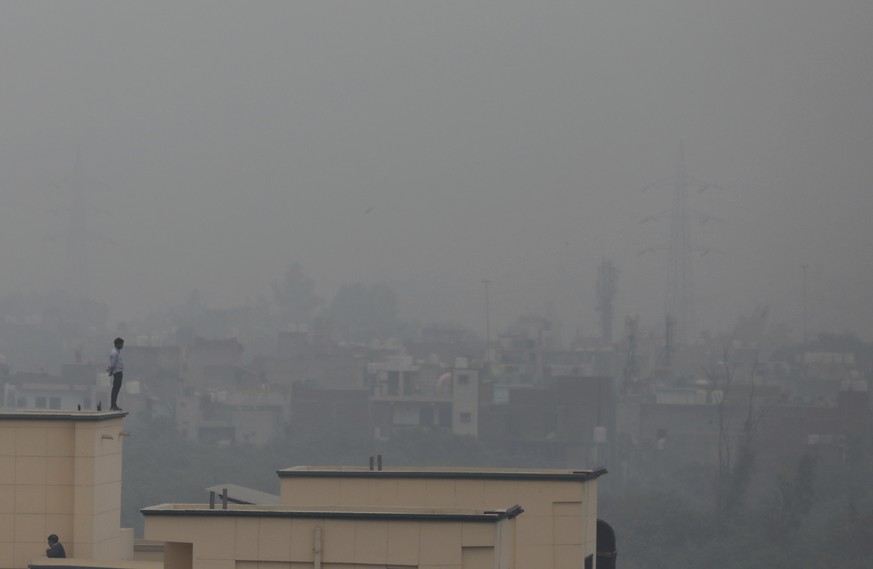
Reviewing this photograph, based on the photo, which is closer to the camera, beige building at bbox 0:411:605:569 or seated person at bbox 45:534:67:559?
seated person at bbox 45:534:67:559

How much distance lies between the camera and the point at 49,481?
1003 inches

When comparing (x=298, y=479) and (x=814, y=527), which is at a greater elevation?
(x=298, y=479)

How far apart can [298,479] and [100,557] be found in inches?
139

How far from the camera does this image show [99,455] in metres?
25.6

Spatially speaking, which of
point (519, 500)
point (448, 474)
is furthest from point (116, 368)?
point (519, 500)

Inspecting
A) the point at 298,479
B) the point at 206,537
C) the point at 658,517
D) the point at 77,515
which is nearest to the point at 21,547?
the point at 77,515

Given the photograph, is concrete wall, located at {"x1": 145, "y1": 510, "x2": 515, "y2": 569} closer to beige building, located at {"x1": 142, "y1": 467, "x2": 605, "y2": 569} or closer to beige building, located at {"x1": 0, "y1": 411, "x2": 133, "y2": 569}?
beige building, located at {"x1": 142, "y1": 467, "x2": 605, "y2": 569}

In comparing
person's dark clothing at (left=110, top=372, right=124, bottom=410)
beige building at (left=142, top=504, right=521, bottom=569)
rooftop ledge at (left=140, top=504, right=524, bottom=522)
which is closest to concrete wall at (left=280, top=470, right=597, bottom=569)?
person's dark clothing at (left=110, top=372, right=124, bottom=410)

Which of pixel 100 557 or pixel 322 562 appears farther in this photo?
pixel 100 557

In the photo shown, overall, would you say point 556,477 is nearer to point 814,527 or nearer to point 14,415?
point 14,415

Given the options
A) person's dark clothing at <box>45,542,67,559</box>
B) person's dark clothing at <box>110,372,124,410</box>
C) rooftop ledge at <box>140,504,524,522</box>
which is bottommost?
person's dark clothing at <box>45,542,67,559</box>

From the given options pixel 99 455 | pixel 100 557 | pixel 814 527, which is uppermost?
pixel 99 455

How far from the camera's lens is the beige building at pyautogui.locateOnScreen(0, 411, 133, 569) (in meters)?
25.4

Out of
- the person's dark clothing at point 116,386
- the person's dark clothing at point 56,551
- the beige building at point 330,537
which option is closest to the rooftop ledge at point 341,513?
the beige building at point 330,537
